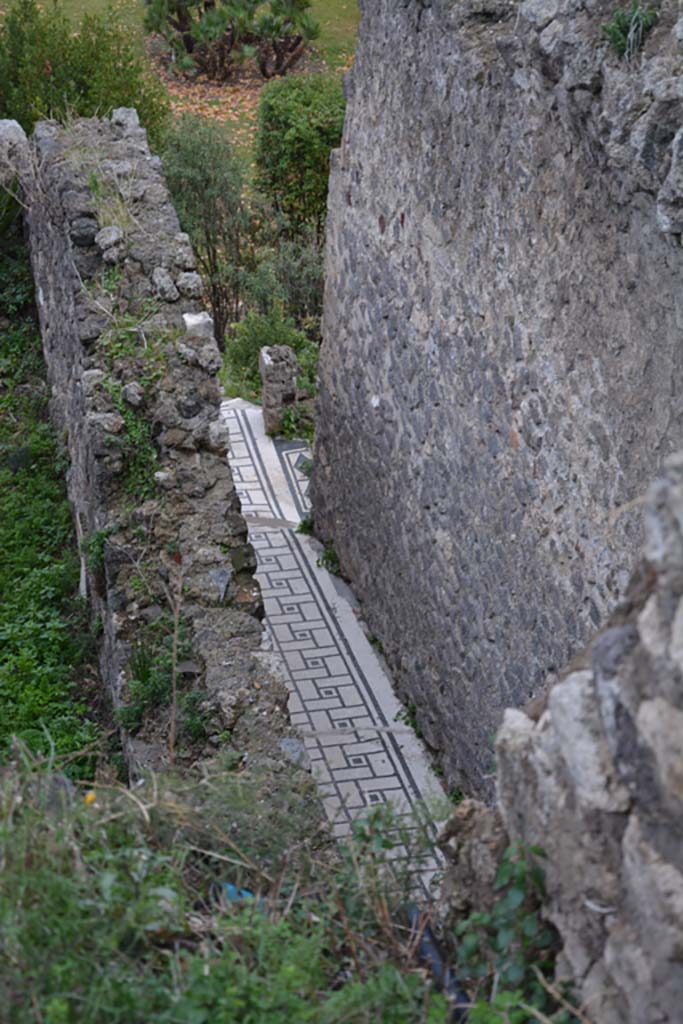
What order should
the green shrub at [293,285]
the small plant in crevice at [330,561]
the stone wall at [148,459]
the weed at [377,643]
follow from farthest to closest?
the green shrub at [293,285] < the small plant in crevice at [330,561] < the weed at [377,643] < the stone wall at [148,459]

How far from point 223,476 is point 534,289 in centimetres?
162

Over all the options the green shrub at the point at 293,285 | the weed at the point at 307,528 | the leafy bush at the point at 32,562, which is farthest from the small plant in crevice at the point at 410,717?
the green shrub at the point at 293,285

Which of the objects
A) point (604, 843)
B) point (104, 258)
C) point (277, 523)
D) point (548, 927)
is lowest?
point (277, 523)

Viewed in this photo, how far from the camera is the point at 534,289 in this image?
16.4ft

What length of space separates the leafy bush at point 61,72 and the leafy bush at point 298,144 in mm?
1409

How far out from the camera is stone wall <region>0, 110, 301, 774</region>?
15.7ft

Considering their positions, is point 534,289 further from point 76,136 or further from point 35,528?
point 76,136

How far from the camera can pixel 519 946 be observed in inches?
96.0

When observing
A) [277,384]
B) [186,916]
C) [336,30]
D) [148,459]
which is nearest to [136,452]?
[148,459]

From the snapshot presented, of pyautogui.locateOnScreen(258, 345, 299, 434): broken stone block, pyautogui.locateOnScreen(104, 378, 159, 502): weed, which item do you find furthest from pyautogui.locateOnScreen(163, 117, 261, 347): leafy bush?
pyautogui.locateOnScreen(104, 378, 159, 502): weed

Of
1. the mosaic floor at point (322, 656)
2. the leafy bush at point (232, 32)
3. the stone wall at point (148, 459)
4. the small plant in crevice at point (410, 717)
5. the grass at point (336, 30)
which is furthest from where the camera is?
the grass at point (336, 30)

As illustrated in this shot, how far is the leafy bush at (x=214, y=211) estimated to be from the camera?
41.5 feet

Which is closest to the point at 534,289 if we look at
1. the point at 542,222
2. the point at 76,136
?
the point at 542,222

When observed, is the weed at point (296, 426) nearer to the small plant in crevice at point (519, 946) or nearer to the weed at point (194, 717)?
the weed at point (194, 717)
